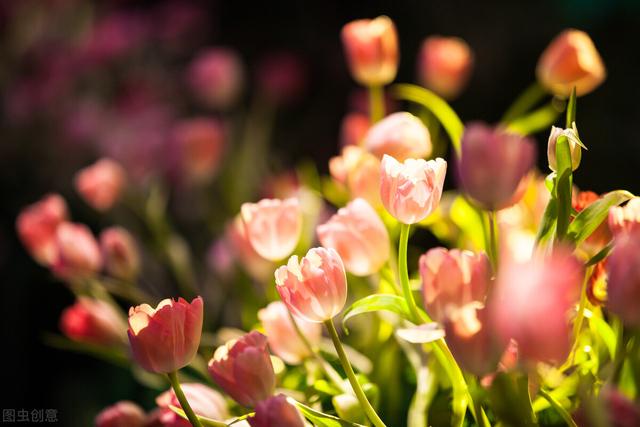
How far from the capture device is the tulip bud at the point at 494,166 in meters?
0.31

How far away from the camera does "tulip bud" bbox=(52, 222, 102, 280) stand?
1.51 feet

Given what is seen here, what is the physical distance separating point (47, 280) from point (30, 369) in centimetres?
10

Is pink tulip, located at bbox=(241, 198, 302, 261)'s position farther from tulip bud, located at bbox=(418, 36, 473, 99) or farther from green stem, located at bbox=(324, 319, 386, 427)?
tulip bud, located at bbox=(418, 36, 473, 99)

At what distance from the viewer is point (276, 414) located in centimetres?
28

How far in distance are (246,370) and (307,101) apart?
1.07 meters

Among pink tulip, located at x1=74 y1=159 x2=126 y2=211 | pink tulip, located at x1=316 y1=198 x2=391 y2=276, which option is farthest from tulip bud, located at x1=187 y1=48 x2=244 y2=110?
pink tulip, located at x1=316 y1=198 x2=391 y2=276

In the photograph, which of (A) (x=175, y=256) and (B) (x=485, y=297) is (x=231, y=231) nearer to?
(A) (x=175, y=256)

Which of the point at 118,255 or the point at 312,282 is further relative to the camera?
the point at 118,255

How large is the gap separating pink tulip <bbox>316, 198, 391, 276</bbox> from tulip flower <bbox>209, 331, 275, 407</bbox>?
59 millimetres

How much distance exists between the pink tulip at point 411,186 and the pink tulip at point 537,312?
0.07 m

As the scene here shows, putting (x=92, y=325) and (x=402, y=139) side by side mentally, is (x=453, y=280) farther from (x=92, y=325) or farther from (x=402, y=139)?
(x=92, y=325)

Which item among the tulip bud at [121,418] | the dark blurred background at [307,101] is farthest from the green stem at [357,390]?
the dark blurred background at [307,101]

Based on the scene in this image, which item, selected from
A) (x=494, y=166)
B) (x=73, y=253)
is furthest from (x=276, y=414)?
(x=73, y=253)

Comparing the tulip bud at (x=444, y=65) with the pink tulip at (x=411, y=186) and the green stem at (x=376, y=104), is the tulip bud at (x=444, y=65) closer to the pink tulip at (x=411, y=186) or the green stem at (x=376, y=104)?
the green stem at (x=376, y=104)
